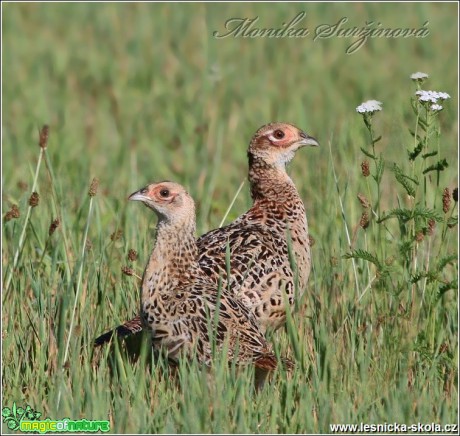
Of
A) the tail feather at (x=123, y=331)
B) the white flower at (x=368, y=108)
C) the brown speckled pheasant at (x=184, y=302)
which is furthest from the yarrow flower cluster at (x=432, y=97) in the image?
the tail feather at (x=123, y=331)

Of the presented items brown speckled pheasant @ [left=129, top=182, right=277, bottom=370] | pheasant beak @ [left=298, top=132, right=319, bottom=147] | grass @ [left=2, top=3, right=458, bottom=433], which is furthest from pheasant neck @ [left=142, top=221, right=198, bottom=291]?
pheasant beak @ [left=298, top=132, right=319, bottom=147]

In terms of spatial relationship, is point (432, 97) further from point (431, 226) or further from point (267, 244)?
point (267, 244)

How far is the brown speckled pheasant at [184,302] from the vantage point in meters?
6.09

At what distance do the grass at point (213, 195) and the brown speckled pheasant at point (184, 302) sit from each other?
0.19m

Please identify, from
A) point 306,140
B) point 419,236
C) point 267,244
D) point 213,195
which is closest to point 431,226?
point 419,236

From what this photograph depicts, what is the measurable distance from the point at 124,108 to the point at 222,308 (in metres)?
6.49

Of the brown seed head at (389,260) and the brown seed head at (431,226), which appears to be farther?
the brown seed head at (389,260)

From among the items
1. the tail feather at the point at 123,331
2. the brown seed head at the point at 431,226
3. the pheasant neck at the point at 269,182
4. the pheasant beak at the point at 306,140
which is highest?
the pheasant beak at the point at 306,140

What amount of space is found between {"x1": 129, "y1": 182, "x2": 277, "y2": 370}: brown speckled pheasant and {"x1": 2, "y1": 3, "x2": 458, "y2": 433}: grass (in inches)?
7.5

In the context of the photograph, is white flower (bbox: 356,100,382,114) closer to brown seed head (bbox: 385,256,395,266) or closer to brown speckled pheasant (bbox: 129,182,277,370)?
brown seed head (bbox: 385,256,395,266)

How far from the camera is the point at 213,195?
10250 millimetres

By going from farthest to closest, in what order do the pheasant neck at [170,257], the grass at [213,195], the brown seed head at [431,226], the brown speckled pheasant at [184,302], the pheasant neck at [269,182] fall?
the pheasant neck at [269,182] < the pheasant neck at [170,257] < the brown seed head at [431,226] < the brown speckled pheasant at [184,302] < the grass at [213,195]

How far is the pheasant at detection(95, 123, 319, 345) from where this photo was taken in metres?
6.66

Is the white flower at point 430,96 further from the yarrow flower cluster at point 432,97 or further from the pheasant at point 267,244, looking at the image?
the pheasant at point 267,244
